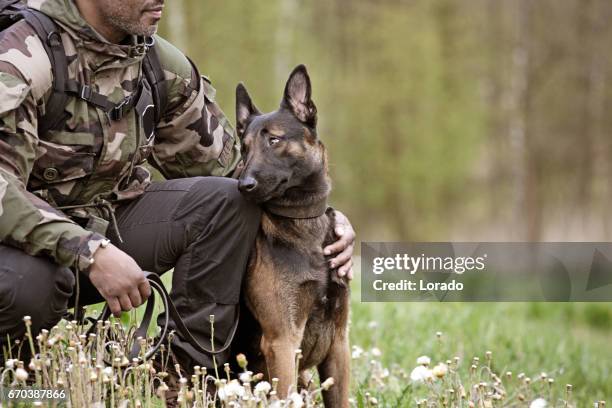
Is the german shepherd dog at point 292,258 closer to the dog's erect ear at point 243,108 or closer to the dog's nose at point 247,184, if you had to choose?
the dog's nose at point 247,184

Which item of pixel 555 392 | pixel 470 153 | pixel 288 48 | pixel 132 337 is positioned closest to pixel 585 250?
pixel 555 392

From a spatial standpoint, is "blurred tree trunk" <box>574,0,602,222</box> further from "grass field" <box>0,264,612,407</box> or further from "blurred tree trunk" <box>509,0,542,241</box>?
"grass field" <box>0,264,612,407</box>

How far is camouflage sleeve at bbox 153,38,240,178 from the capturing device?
3.88 metres

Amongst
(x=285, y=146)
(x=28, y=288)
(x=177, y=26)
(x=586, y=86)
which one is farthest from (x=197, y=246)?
(x=586, y=86)

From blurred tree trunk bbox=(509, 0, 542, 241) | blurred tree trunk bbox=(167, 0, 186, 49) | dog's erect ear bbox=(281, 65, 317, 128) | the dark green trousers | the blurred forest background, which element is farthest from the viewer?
blurred tree trunk bbox=(509, 0, 542, 241)

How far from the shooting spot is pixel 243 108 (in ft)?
13.3

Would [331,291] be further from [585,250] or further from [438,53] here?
[438,53]

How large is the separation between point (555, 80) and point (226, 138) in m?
19.0

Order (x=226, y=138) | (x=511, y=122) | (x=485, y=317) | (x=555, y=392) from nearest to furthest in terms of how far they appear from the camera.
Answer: (x=226, y=138), (x=555, y=392), (x=485, y=317), (x=511, y=122)

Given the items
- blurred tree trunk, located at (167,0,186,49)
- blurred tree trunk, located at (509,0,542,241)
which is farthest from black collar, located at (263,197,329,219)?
blurred tree trunk, located at (509,0,542,241)

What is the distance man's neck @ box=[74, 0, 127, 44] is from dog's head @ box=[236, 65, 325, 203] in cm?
74

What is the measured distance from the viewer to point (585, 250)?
9.67m

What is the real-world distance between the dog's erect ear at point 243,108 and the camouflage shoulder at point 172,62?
27 cm

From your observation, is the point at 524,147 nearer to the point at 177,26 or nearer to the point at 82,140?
the point at 177,26
